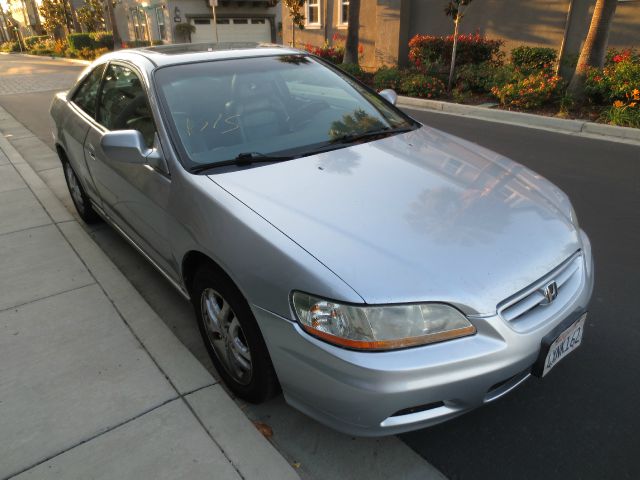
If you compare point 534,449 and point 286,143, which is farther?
point 286,143

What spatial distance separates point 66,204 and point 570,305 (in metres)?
4.93

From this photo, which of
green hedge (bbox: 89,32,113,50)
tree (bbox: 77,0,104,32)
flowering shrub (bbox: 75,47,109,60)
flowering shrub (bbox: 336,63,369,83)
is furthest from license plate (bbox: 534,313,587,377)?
tree (bbox: 77,0,104,32)

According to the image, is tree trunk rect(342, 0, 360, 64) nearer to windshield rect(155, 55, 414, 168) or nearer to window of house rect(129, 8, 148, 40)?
windshield rect(155, 55, 414, 168)

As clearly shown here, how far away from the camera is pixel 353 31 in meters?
13.6

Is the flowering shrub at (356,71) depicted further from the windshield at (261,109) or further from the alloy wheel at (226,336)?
the alloy wheel at (226,336)

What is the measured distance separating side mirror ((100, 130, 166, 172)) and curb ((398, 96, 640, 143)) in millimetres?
7002

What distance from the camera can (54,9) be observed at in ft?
115

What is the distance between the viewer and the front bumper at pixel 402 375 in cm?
173

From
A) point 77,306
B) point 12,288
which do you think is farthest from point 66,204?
point 77,306

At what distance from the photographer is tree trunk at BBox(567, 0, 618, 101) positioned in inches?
325

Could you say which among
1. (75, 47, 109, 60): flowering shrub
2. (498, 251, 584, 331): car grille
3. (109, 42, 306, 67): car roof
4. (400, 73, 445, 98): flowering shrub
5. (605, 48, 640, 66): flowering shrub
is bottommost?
(75, 47, 109, 60): flowering shrub

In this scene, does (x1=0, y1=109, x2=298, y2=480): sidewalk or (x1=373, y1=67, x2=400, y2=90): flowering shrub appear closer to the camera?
(x1=0, y1=109, x2=298, y2=480): sidewalk

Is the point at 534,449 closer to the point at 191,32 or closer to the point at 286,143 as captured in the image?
the point at 286,143

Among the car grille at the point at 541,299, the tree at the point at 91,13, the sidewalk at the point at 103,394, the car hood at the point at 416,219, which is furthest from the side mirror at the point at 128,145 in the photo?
the tree at the point at 91,13
